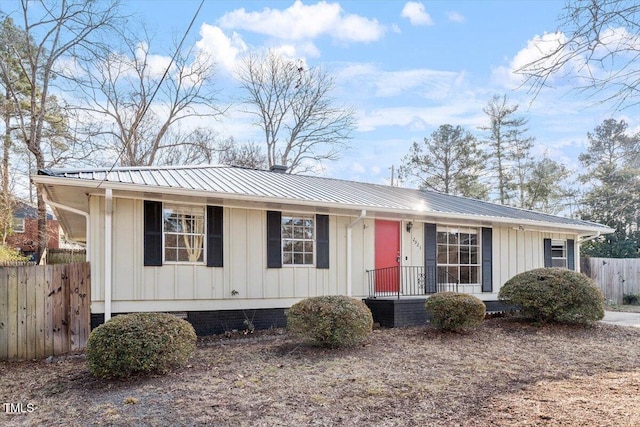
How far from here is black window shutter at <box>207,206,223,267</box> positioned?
8789 mm

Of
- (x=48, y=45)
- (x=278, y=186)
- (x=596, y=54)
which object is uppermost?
(x=48, y=45)

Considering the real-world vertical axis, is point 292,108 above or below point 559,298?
above

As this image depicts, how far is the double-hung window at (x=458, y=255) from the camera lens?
11.6 metres

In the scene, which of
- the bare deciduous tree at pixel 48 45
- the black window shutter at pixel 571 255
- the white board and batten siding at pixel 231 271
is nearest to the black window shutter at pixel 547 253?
the black window shutter at pixel 571 255

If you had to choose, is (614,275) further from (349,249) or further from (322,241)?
(322,241)

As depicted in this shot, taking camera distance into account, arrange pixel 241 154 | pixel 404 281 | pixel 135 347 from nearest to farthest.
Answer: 1. pixel 135 347
2. pixel 404 281
3. pixel 241 154

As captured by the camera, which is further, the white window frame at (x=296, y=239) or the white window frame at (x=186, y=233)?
the white window frame at (x=296, y=239)

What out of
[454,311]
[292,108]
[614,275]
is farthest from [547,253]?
[292,108]

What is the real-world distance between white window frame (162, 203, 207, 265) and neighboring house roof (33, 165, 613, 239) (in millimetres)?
453

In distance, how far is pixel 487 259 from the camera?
474 inches

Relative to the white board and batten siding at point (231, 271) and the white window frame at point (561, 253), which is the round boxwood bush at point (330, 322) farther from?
the white window frame at point (561, 253)

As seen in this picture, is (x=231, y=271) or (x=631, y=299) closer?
(x=231, y=271)

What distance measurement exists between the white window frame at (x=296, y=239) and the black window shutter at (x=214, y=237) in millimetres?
1249
